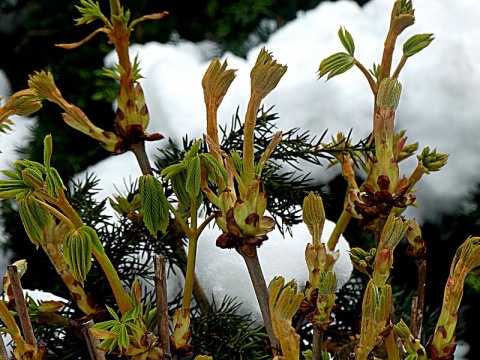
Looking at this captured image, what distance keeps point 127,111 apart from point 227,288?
0.12 meters

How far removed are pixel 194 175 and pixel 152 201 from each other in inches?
0.7

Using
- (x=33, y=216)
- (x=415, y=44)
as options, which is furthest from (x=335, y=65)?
(x=33, y=216)

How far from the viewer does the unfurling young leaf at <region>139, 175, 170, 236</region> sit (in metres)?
0.27

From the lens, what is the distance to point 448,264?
0.55 meters

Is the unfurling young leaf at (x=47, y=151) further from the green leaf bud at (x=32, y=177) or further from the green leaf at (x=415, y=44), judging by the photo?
the green leaf at (x=415, y=44)

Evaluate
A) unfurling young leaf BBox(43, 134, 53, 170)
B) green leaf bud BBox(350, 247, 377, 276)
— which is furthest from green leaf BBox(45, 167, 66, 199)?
green leaf bud BBox(350, 247, 377, 276)

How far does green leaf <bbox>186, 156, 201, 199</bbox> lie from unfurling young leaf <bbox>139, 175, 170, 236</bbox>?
11 mm

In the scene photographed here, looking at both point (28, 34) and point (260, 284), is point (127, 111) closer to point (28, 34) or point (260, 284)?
point (260, 284)

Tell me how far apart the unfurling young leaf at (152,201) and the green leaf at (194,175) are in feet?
0.04

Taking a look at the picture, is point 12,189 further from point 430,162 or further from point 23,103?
point 430,162

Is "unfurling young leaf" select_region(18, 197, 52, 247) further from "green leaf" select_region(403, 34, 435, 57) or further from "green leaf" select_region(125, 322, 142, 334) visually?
"green leaf" select_region(403, 34, 435, 57)

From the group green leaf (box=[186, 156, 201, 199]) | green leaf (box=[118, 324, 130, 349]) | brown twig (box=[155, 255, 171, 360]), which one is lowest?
green leaf (box=[118, 324, 130, 349])

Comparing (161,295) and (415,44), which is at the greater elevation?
(415,44)

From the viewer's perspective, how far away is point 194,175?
0.27 metres
